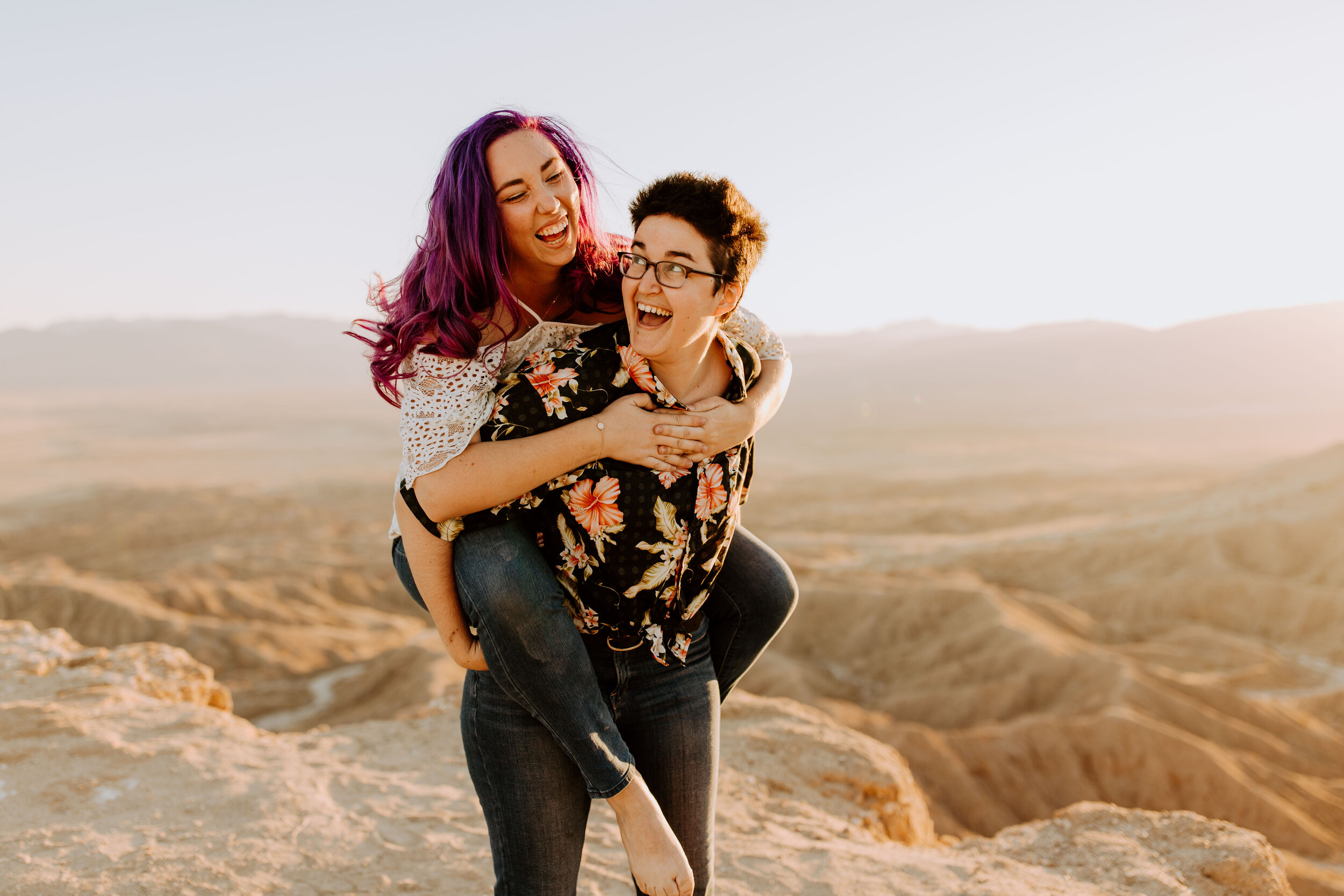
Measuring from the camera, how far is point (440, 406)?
5.78ft

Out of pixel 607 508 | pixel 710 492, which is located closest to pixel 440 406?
pixel 607 508

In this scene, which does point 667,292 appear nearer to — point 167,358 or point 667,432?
point 667,432

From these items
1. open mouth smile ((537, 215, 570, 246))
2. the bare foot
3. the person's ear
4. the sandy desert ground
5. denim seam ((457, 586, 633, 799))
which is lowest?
the sandy desert ground

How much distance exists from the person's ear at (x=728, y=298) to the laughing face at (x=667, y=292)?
20 millimetres

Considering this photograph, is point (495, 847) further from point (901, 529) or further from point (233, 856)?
point (901, 529)

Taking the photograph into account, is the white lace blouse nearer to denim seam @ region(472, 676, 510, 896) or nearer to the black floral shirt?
the black floral shirt

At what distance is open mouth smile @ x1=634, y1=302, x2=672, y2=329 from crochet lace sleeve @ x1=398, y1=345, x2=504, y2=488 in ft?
1.06

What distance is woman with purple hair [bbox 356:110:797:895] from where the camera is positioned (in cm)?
172

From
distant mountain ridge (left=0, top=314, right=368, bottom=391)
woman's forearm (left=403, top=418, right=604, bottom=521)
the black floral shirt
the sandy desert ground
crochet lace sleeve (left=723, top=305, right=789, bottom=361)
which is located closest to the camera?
woman's forearm (left=403, top=418, right=604, bottom=521)

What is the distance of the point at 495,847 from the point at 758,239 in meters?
1.52

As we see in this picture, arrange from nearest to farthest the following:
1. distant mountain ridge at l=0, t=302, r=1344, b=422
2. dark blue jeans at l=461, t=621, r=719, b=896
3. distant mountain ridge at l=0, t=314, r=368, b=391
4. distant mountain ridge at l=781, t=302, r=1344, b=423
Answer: dark blue jeans at l=461, t=621, r=719, b=896 → distant mountain ridge at l=781, t=302, r=1344, b=423 → distant mountain ridge at l=0, t=302, r=1344, b=422 → distant mountain ridge at l=0, t=314, r=368, b=391

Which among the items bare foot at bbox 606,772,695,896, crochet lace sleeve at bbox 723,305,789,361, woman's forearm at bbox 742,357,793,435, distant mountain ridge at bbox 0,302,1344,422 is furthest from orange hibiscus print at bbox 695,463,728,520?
distant mountain ridge at bbox 0,302,1344,422

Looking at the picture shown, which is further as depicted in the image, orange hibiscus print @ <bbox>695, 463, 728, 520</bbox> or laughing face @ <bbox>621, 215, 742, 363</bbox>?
orange hibiscus print @ <bbox>695, 463, 728, 520</bbox>

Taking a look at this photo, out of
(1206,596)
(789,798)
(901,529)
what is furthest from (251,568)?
(1206,596)
